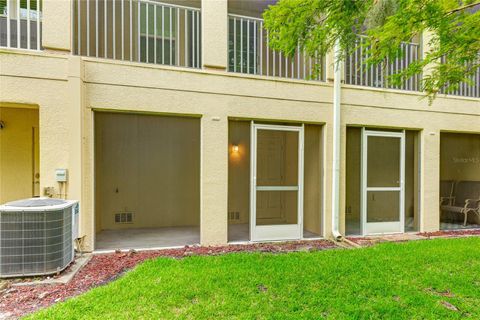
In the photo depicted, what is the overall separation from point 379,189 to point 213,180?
3848 mm

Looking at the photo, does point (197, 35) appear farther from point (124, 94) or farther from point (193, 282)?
point (193, 282)

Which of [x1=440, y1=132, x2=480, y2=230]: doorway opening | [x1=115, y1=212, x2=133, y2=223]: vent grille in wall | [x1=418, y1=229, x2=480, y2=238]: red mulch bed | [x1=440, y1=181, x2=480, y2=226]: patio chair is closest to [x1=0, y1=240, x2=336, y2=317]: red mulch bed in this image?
[x1=115, y1=212, x2=133, y2=223]: vent grille in wall

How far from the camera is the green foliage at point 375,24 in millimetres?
3686

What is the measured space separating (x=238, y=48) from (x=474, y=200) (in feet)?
23.7

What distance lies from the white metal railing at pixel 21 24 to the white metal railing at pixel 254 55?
11.2ft

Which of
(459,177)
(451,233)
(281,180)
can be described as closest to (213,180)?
(281,180)

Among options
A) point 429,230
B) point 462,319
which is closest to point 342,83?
point 429,230

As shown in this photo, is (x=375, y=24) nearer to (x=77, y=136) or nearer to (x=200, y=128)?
(x=200, y=128)

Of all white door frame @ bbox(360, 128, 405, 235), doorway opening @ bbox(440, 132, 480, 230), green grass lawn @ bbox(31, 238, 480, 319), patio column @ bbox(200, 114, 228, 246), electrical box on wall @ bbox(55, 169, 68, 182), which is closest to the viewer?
green grass lawn @ bbox(31, 238, 480, 319)

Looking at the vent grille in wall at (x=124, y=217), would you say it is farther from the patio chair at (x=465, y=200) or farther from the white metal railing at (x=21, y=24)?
the patio chair at (x=465, y=200)

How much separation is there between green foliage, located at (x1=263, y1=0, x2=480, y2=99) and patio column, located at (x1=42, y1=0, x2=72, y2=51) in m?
3.43

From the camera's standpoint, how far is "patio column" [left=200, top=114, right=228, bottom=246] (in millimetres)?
5543

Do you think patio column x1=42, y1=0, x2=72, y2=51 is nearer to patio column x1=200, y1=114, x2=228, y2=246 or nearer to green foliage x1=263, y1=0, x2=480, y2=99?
patio column x1=200, y1=114, x2=228, y2=246

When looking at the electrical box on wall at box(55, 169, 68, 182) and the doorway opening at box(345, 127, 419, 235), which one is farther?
the doorway opening at box(345, 127, 419, 235)
